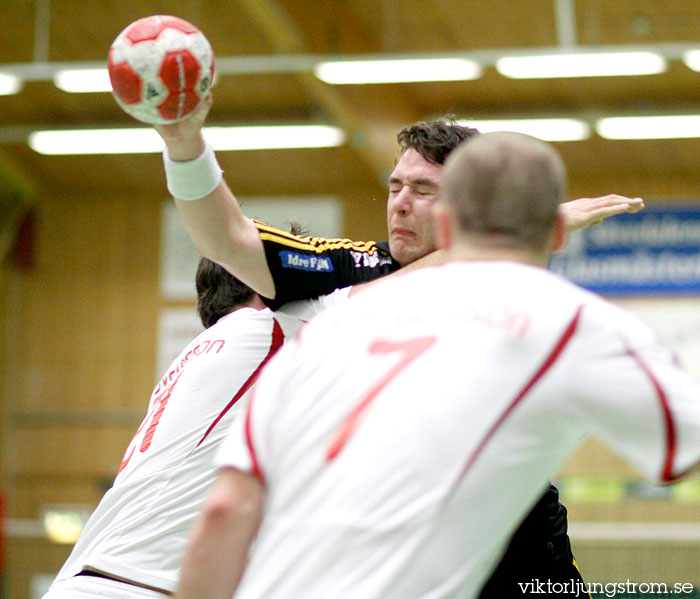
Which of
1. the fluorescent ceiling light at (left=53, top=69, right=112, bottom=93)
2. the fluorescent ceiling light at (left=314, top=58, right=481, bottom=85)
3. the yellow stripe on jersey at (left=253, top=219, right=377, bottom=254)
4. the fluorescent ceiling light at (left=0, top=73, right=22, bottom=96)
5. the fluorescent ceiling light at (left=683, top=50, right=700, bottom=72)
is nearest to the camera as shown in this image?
the yellow stripe on jersey at (left=253, top=219, right=377, bottom=254)

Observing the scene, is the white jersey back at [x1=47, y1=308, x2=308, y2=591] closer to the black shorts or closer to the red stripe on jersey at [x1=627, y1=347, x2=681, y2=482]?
the black shorts

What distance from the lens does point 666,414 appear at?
7.00 feet

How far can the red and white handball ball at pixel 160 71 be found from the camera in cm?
301

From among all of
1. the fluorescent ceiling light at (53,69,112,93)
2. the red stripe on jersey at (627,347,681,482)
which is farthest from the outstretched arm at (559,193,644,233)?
the fluorescent ceiling light at (53,69,112,93)

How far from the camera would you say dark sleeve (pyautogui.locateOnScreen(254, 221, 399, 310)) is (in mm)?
3436

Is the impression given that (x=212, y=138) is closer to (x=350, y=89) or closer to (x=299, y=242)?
(x=350, y=89)

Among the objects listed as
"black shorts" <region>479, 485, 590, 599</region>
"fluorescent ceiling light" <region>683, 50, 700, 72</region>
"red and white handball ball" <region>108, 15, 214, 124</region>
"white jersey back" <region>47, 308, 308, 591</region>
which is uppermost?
"fluorescent ceiling light" <region>683, 50, 700, 72</region>

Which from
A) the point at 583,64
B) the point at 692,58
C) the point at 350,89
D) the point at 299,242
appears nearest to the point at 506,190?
the point at 299,242

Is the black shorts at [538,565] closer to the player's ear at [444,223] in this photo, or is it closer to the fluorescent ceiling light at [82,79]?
the player's ear at [444,223]

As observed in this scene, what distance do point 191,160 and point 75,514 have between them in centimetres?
1237

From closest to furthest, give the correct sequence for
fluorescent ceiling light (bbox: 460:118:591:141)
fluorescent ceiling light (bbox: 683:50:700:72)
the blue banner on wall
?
fluorescent ceiling light (bbox: 683:50:700:72) → fluorescent ceiling light (bbox: 460:118:591:141) → the blue banner on wall

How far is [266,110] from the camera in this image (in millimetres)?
16297

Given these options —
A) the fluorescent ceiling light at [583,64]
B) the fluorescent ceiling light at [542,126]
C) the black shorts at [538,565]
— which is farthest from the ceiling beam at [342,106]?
the black shorts at [538,565]

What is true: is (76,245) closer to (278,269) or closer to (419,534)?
(278,269)
